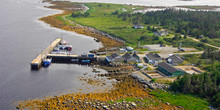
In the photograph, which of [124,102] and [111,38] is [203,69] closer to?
[124,102]

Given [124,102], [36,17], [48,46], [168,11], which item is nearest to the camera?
[124,102]

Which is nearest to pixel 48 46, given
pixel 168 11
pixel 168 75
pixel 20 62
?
pixel 20 62

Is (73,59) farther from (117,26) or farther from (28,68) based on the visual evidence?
(117,26)

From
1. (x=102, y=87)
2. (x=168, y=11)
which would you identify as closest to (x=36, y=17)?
(x=168, y=11)

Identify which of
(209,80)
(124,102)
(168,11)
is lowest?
(124,102)

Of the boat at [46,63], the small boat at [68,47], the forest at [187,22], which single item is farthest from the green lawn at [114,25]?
the boat at [46,63]

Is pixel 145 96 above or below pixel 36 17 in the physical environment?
below

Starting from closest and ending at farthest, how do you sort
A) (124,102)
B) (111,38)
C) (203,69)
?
(124,102), (203,69), (111,38)

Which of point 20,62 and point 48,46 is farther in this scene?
point 48,46
